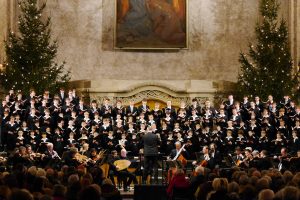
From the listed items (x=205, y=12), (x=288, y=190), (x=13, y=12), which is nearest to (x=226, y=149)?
(x=205, y=12)

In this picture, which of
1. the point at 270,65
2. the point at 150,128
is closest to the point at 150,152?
the point at 150,128

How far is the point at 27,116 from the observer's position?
24.8 m

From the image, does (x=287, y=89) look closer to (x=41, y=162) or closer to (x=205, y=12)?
(x=205, y=12)

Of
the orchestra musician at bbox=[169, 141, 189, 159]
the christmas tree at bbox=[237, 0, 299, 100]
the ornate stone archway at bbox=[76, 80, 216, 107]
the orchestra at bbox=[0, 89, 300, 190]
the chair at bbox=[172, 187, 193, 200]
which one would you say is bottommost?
the chair at bbox=[172, 187, 193, 200]

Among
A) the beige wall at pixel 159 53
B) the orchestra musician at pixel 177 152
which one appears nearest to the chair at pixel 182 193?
the orchestra musician at pixel 177 152

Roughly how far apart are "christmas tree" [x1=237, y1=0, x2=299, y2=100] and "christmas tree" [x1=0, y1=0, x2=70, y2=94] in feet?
24.0

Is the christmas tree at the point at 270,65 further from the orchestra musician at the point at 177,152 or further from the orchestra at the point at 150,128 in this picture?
the orchestra musician at the point at 177,152

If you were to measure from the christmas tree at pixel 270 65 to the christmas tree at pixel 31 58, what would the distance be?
288 inches

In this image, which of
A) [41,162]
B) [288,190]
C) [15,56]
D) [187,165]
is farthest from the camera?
[15,56]

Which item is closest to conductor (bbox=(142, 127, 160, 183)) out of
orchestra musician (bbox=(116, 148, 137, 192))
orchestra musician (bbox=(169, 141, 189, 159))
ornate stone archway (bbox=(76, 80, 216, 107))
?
orchestra musician (bbox=(116, 148, 137, 192))

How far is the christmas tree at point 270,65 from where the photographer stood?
28219mm

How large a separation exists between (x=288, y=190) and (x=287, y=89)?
18.5 metres

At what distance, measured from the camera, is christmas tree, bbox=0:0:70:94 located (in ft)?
90.9

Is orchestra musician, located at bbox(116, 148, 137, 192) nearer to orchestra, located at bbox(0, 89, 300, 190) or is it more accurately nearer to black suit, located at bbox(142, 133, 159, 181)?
black suit, located at bbox(142, 133, 159, 181)
